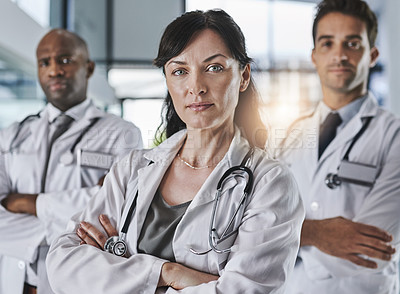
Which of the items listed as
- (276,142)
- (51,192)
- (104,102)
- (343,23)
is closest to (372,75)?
(104,102)

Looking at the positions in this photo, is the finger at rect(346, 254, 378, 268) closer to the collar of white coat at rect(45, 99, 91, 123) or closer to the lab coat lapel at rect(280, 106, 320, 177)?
the lab coat lapel at rect(280, 106, 320, 177)

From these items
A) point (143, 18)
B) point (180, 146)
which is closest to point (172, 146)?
point (180, 146)

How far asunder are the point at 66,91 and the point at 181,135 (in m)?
0.80

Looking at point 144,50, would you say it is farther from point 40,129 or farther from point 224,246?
point 224,246

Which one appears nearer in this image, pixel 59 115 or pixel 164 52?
pixel 164 52

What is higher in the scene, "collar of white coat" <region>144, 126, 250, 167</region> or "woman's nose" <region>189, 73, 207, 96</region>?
"woman's nose" <region>189, 73, 207, 96</region>

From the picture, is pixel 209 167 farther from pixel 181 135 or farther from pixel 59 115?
pixel 59 115

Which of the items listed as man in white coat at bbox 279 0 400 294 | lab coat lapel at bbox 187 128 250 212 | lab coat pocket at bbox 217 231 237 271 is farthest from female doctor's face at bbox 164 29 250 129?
man in white coat at bbox 279 0 400 294

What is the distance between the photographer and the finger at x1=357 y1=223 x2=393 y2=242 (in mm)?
1496

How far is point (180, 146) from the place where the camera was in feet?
4.26

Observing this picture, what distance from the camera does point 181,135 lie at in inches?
51.2

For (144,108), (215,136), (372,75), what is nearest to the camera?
(215,136)

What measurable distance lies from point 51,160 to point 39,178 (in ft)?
0.27

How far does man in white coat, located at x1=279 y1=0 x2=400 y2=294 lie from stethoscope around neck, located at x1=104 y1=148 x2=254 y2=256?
0.54 metres
